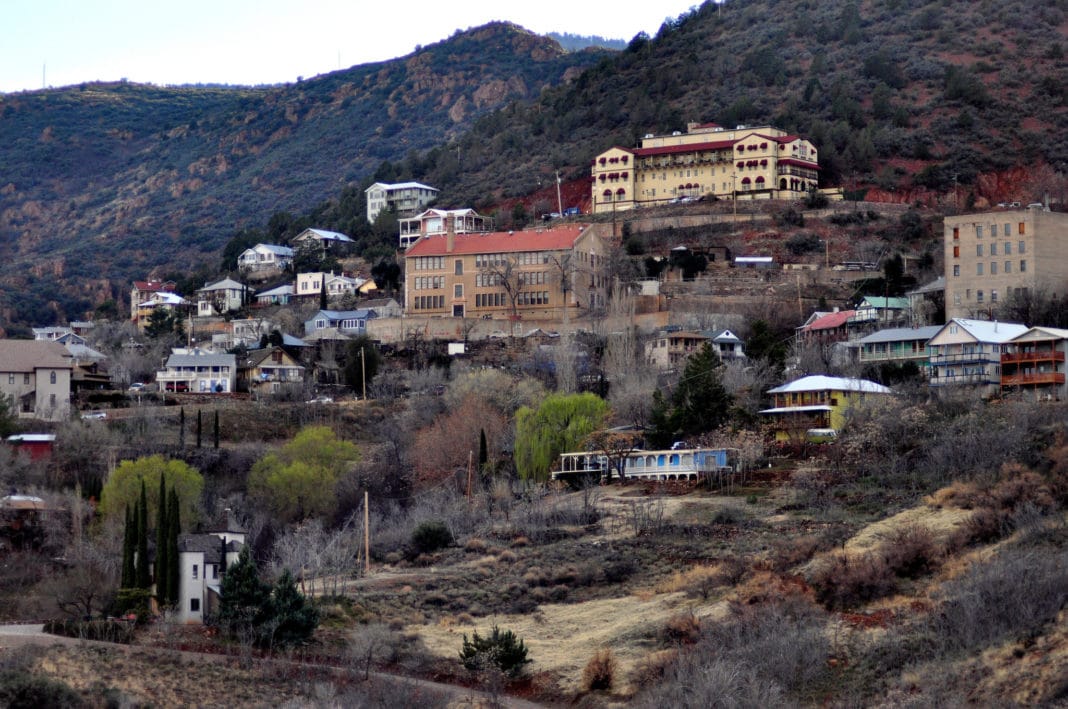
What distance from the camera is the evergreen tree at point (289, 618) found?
193ft

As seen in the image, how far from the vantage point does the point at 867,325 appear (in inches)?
3802

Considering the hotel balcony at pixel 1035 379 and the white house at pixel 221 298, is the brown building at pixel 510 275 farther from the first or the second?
the hotel balcony at pixel 1035 379

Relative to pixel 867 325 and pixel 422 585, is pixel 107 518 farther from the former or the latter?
pixel 867 325

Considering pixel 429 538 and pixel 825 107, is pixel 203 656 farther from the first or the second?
pixel 825 107

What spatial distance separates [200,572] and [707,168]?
251 feet

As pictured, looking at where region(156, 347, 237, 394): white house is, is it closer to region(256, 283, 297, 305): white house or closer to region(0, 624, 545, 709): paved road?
region(256, 283, 297, 305): white house

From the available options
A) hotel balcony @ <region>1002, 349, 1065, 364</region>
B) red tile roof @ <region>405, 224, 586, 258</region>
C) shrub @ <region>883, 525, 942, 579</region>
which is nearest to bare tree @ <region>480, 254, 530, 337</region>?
red tile roof @ <region>405, 224, 586, 258</region>

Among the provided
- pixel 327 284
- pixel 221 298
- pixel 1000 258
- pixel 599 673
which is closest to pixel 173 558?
pixel 599 673

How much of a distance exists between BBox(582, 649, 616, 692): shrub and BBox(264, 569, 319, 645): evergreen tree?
388 inches

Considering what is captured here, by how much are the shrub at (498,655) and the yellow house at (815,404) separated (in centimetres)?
2719

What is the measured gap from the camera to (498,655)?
55.3 meters

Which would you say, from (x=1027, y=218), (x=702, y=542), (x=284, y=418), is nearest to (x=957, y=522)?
(x=702, y=542)

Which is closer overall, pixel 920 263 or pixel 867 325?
pixel 867 325

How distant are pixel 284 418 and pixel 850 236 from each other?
4220cm
